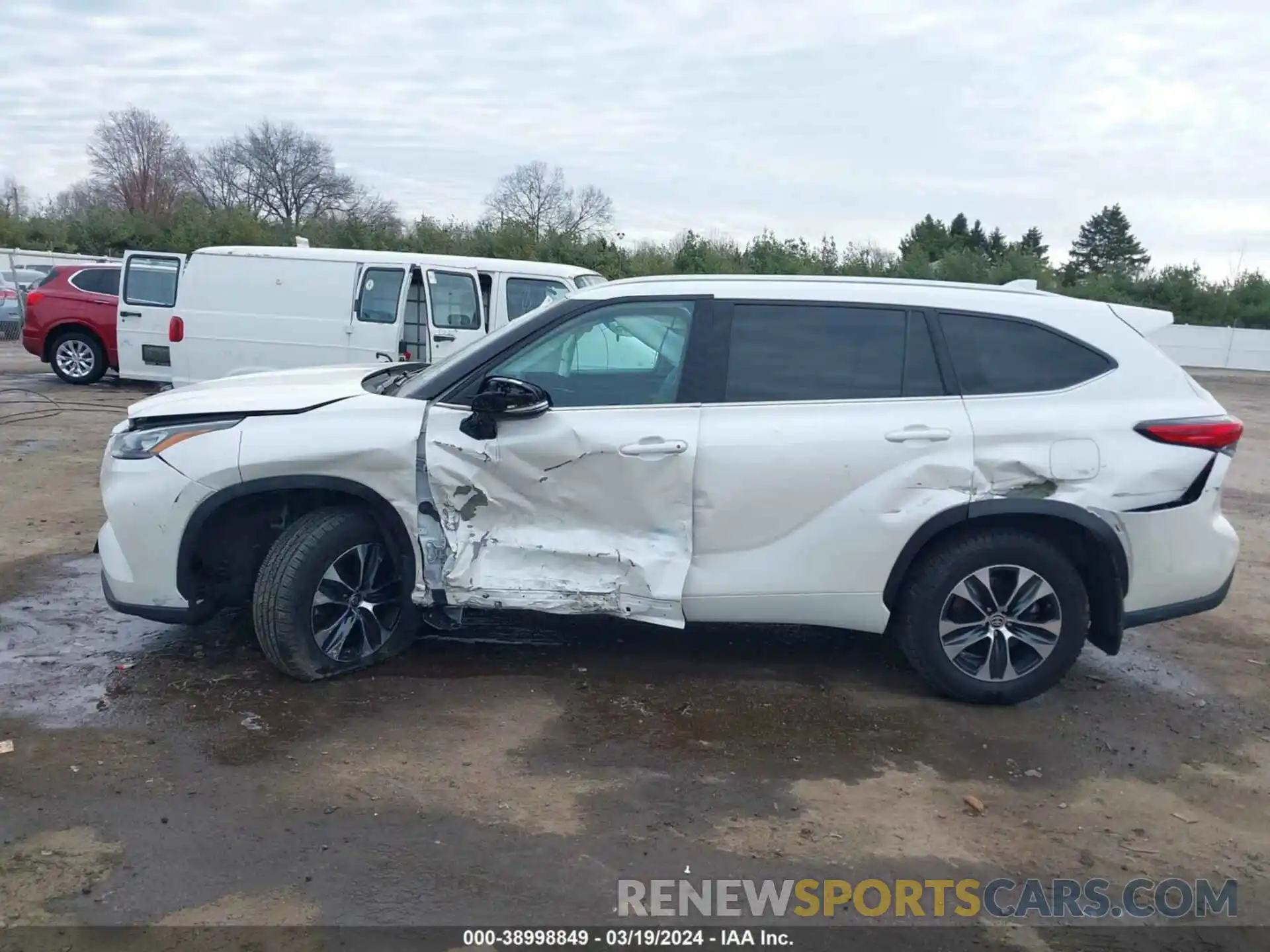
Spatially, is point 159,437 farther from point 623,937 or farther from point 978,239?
point 978,239

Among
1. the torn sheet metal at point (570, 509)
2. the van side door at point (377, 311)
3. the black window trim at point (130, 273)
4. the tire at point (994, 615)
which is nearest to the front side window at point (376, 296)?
the van side door at point (377, 311)

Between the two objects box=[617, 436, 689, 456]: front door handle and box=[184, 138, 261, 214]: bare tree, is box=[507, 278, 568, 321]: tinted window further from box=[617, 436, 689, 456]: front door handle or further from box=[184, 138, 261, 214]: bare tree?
box=[184, 138, 261, 214]: bare tree

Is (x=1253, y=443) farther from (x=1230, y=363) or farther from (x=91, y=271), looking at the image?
(x=1230, y=363)

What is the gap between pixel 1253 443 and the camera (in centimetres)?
1368

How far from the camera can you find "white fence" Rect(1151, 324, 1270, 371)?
30.2 m

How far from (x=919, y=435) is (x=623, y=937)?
7.86 ft

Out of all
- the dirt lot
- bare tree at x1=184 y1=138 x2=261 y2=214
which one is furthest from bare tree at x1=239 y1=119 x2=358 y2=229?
the dirt lot

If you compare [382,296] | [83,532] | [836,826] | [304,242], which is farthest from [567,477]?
[304,242]

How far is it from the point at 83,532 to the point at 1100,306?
6.33 metres

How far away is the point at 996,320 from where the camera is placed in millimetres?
4605

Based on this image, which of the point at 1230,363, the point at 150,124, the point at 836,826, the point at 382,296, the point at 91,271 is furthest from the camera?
the point at 150,124

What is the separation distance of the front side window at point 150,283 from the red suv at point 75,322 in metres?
1.61

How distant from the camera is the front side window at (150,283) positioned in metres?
13.0

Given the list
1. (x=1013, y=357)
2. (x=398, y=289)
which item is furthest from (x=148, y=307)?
(x=1013, y=357)
